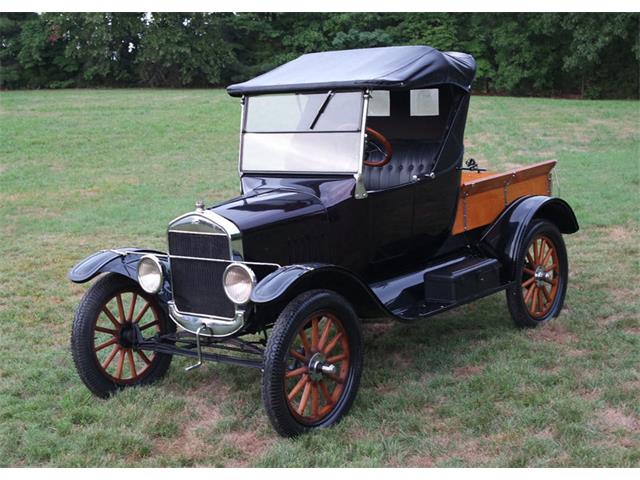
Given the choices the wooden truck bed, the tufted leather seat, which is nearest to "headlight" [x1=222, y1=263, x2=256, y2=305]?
the tufted leather seat

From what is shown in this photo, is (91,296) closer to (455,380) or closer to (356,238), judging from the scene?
(356,238)

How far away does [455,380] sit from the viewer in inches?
192

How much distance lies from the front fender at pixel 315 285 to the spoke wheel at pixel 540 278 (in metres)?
1.73

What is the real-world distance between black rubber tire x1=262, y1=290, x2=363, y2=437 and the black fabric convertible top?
4.64ft

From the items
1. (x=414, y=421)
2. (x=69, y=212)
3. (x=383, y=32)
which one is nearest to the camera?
(x=414, y=421)

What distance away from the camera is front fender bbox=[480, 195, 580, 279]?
581cm

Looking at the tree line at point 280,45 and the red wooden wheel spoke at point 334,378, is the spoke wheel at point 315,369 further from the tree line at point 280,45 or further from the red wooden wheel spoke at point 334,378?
the tree line at point 280,45

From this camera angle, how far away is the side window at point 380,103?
6000 millimetres

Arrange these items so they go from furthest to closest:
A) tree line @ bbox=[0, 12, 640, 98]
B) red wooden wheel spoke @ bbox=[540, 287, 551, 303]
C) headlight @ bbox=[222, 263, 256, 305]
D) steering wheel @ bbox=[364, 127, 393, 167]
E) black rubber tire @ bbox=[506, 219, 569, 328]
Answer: tree line @ bbox=[0, 12, 640, 98] → red wooden wheel spoke @ bbox=[540, 287, 551, 303] → black rubber tire @ bbox=[506, 219, 569, 328] → steering wheel @ bbox=[364, 127, 393, 167] → headlight @ bbox=[222, 263, 256, 305]

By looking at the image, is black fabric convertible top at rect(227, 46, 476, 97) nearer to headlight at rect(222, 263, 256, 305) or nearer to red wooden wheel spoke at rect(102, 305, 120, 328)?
headlight at rect(222, 263, 256, 305)

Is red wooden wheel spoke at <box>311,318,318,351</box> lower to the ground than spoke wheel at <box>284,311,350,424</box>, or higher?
higher

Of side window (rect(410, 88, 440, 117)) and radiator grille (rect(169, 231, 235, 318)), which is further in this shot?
side window (rect(410, 88, 440, 117))

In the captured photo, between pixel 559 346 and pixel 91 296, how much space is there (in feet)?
10.5

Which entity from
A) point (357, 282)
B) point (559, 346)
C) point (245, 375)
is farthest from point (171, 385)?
point (559, 346)
